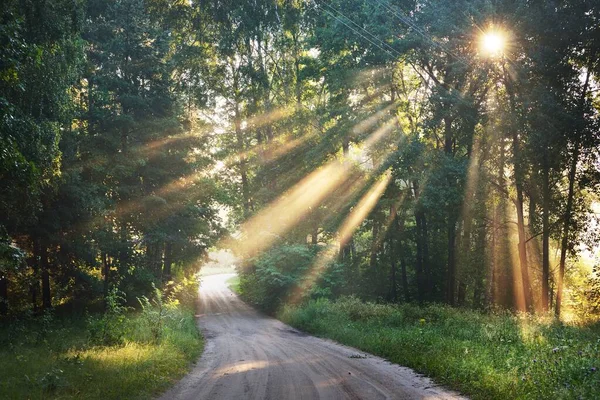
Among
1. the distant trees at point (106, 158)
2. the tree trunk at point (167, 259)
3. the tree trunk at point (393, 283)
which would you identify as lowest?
the tree trunk at point (393, 283)

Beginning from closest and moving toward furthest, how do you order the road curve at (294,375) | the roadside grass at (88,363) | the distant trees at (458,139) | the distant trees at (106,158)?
the roadside grass at (88,363) → the road curve at (294,375) → the distant trees at (106,158) → the distant trees at (458,139)

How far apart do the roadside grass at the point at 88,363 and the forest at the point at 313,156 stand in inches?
24.9

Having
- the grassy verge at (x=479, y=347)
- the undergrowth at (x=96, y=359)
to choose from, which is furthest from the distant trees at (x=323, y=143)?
the grassy verge at (x=479, y=347)

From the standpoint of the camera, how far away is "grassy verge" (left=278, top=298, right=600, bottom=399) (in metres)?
7.44

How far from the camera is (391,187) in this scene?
3081 centimetres

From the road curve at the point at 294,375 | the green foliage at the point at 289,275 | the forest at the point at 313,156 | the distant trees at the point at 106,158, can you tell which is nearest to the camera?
the road curve at the point at 294,375

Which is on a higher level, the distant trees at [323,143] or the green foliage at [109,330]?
the distant trees at [323,143]

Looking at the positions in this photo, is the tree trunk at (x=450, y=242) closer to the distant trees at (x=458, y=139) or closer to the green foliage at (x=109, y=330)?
the distant trees at (x=458, y=139)

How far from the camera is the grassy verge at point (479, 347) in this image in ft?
24.4

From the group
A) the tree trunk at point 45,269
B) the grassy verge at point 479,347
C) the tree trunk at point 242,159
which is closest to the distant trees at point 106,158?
the tree trunk at point 45,269

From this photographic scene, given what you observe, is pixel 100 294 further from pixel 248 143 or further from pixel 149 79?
pixel 248 143

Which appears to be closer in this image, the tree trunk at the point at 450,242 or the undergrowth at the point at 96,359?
the undergrowth at the point at 96,359

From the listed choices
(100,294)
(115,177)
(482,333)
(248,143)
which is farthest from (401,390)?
(248,143)

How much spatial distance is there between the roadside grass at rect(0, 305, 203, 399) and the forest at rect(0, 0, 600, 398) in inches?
24.9
